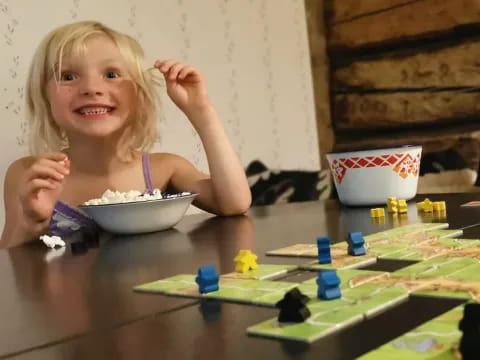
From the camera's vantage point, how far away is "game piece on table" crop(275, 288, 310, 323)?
0.38 meters

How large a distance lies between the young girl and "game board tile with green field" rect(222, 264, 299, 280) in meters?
0.68

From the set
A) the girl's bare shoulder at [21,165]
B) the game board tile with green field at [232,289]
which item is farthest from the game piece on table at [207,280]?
the girl's bare shoulder at [21,165]

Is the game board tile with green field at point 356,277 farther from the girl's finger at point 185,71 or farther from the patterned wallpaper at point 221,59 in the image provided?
the patterned wallpaper at point 221,59

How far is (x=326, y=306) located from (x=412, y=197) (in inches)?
32.8

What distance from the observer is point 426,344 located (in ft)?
1.05

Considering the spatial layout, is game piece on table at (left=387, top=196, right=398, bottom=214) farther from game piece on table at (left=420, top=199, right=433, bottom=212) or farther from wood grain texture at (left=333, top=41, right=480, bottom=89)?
wood grain texture at (left=333, top=41, right=480, bottom=89)

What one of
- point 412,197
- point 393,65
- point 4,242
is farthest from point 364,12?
point 4,242

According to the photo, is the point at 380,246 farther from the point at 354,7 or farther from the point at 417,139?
the point at 354,7

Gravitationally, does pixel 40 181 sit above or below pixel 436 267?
above

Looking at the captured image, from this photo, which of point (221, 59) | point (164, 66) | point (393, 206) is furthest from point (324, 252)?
point (221, 59)

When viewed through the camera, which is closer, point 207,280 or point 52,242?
point 207,280

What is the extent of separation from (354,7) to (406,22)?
0.24 m

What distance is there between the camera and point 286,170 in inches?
91.5

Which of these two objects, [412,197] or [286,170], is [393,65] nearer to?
[286,170]
